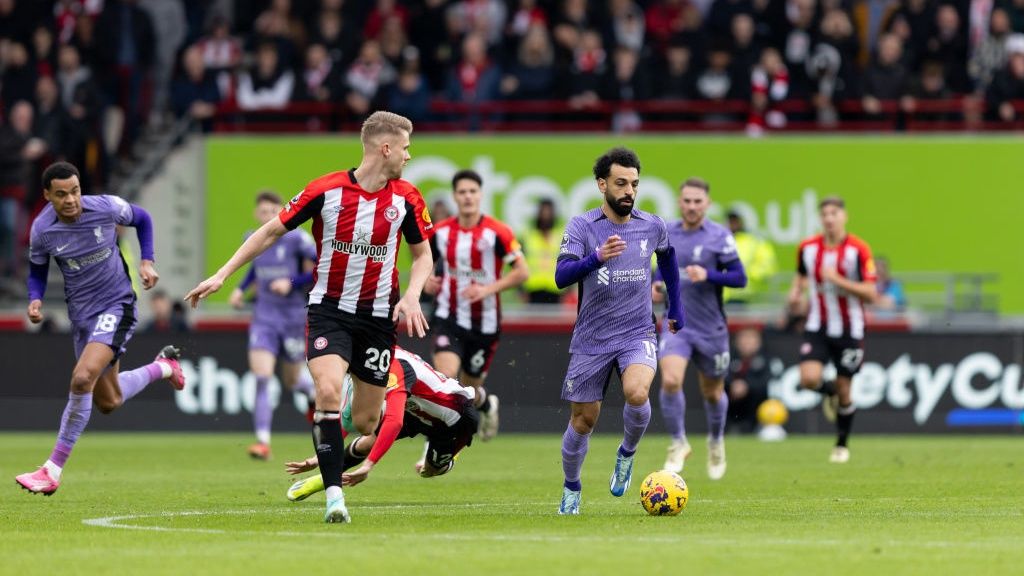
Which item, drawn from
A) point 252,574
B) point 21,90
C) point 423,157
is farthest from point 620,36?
point 252,574

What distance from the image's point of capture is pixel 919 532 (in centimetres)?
1108

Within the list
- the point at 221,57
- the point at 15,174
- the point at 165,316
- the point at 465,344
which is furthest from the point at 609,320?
the point at 221,57

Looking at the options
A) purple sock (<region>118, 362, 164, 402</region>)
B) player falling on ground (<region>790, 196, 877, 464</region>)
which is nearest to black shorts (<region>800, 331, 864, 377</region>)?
player falling on ground (<region>790, 196, 877, 464</region>)

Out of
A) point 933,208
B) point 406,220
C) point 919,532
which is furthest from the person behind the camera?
point 933,208

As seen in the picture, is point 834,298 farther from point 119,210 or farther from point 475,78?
point 475,78

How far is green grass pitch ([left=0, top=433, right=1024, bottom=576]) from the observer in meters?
9.50

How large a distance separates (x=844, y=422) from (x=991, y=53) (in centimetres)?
990

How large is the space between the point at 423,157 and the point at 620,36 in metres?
3.55

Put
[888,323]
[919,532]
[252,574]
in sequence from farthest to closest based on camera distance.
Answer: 1. [888,323]
2. [919,532]
3. [252,574]

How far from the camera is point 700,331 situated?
671 inches

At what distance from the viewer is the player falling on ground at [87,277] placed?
14352mm

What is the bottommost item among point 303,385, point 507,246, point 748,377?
point 748,377

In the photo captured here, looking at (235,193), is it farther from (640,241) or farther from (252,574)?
(252,574)

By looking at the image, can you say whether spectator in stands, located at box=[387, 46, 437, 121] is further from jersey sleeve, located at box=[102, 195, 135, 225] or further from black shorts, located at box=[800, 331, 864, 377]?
jersey sleeve, located at box=[102, 195, 135, 225]
